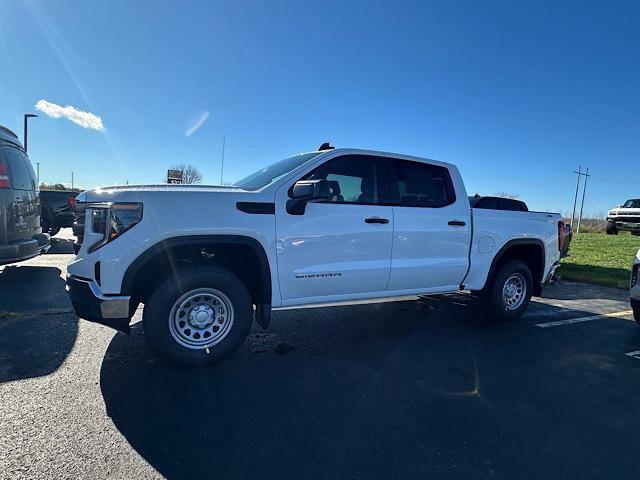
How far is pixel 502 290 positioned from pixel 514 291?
14.3 inches

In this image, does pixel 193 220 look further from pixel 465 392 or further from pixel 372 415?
pixel 465 392

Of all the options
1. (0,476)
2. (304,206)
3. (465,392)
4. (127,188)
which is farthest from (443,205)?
(0,476)

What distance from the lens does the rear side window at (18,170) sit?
6184mm

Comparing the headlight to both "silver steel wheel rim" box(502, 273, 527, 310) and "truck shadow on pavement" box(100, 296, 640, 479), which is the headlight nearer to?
"truck shadow on pavement" box(100, 296, 640, 479)

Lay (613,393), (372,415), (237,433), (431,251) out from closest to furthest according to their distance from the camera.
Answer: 1. (237,433)
2. (372,415)
3. (613,393)
4. (431,251)

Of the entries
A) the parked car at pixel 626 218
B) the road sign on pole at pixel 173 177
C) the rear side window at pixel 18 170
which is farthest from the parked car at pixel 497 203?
the parked car at pixel 626 218

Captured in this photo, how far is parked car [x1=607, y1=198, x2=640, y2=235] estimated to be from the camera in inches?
995

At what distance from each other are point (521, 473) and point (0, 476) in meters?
2.88

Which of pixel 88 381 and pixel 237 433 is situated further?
pixel 88 381

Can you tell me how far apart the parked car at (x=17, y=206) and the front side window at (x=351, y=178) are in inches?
187

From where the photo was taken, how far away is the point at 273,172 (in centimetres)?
449

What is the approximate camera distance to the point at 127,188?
3.52 metres

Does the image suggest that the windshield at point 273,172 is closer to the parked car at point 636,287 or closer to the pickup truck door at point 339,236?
the pickup truck door at point 339,236

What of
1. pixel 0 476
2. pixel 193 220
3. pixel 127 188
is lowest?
pixel 0 476
